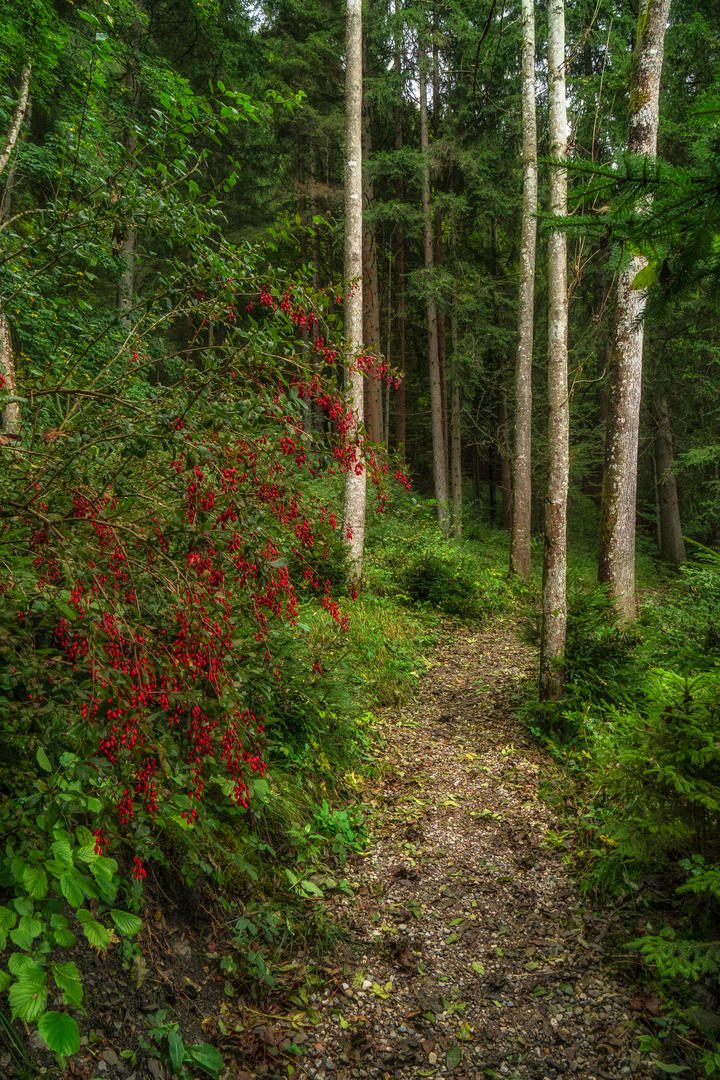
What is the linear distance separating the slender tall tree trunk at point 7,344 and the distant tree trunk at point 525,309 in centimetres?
816

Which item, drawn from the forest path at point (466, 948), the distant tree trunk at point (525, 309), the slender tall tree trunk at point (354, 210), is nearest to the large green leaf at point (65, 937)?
the forest path at point (466, 948)

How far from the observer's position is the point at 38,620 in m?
2.83

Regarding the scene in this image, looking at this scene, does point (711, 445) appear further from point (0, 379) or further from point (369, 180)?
point (0, 379)

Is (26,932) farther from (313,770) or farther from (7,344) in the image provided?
(7,344)

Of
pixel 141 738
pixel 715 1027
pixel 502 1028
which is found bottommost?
pixel 502 1028

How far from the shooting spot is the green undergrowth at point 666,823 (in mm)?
2754

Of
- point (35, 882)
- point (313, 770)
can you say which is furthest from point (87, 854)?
point (313, 770)

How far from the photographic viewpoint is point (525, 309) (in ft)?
38.3

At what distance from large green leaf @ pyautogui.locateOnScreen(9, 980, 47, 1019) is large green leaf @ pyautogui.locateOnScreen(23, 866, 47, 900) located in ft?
0.80

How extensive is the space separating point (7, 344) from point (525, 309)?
943 centimetres

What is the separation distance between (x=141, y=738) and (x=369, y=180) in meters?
15.9

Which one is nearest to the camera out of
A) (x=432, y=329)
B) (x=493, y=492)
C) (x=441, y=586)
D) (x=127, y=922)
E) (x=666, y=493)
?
(x=127, y=922)

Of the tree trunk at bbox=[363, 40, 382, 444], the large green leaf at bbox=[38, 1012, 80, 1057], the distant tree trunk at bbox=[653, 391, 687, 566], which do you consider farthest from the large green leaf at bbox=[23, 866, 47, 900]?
the distant tree trunk at bbox=[653, 391, 687, 566]

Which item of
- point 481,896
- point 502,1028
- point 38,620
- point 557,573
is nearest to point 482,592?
point 557,573
